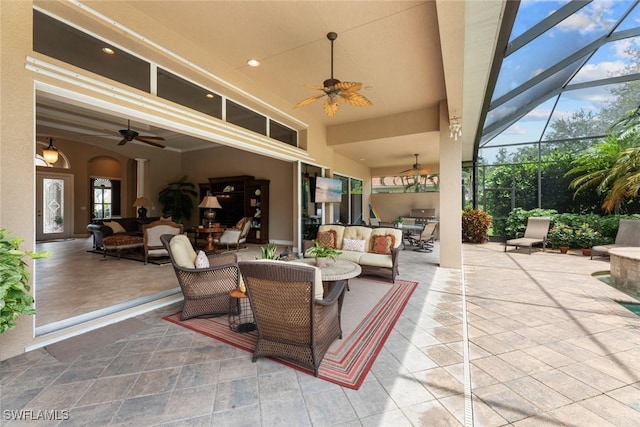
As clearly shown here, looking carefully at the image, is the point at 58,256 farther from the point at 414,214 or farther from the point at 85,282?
the point at 414,214

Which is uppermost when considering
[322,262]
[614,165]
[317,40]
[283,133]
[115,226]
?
Result: [317,40]

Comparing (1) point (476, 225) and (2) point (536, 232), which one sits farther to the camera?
(1) point (476, 225)

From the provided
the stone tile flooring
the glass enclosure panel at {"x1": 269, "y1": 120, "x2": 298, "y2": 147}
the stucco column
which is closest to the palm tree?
the stucco column

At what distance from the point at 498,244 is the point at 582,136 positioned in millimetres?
4286

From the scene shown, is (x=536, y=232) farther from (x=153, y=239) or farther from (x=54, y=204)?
(x=54, y=204)

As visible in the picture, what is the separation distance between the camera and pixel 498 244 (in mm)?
9086

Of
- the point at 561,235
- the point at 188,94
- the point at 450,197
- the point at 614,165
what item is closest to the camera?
the point at 188,94

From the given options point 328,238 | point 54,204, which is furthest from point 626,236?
point 54,204

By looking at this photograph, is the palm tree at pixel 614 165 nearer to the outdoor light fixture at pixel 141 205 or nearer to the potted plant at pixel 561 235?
the potted plant at pixel 561 235

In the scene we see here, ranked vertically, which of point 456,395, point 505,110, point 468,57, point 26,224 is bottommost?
point 456,395

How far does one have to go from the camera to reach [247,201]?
352 inches

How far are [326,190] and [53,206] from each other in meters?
10.2

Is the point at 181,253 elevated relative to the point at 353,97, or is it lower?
lower

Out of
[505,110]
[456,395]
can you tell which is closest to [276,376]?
[456,395]
